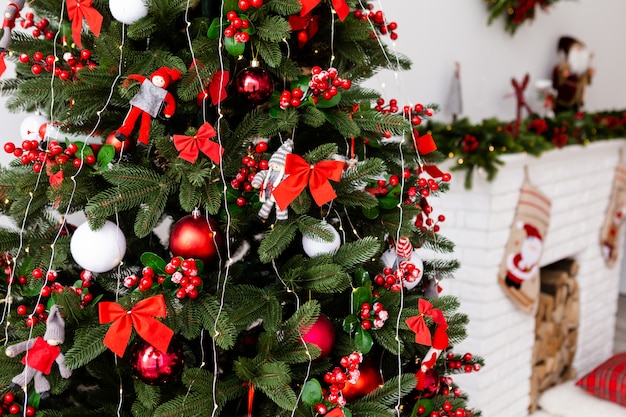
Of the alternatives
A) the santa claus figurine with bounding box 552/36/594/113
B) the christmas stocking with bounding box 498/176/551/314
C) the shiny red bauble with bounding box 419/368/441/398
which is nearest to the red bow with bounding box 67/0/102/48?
the shiny red bauble with bounding box 419/368/441/398

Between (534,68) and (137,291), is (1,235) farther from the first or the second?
(534,68)

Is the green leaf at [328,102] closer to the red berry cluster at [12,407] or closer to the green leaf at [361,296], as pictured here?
the green leaf at [361,296]

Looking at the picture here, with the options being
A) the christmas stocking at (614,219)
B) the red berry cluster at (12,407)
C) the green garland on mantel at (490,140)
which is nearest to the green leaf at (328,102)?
the red berry cluster at (12,407)

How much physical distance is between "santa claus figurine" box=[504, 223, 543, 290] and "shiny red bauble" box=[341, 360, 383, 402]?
1468 mm

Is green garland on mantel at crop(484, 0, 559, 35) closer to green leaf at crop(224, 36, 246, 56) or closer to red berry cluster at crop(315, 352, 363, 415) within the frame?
green leaf at crop(224, 36, 246, 56)

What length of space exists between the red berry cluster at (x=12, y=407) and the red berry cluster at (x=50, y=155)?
35cm

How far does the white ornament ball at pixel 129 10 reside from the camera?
0.97 metres

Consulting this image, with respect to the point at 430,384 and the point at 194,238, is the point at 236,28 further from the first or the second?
the point at 430,384

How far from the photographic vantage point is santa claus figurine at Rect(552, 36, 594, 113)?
3.11 metres

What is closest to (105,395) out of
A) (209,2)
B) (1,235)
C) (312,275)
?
(1,235)

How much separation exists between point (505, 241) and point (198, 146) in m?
1.76

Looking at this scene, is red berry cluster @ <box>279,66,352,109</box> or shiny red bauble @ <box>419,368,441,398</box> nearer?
red berry cluster @ <box>279,66,352,109</box>

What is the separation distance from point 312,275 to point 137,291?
267 mm

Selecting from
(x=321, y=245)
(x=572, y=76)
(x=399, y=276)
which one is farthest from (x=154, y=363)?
(x=572, y=76)
